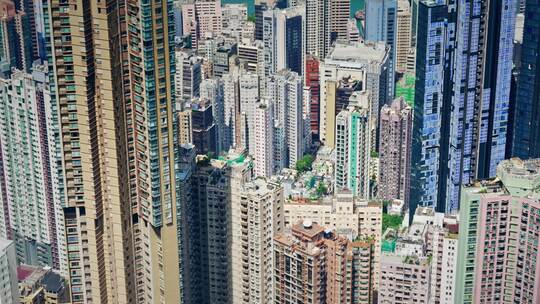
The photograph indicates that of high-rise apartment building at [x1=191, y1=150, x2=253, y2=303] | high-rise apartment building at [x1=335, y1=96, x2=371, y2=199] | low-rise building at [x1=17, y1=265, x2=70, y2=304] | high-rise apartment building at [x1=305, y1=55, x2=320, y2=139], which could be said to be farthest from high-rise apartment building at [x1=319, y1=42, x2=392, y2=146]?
low-rise building at [x1=17, y1=265, x2=70, y2=304]

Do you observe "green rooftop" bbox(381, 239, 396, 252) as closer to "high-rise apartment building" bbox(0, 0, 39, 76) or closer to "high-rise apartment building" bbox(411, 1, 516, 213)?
"high-rise apartment building" bbox(411, 1, 516, 213)

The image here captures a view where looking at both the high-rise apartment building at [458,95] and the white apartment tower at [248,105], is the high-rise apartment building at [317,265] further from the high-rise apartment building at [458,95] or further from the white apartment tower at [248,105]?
the white apartment tower at [248,105]

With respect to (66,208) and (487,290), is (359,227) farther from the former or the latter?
(66,208)

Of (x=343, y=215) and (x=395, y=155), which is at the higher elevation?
(x=395, y=155)

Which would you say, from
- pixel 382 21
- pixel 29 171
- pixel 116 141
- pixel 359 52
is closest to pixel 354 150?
pixel 29 171

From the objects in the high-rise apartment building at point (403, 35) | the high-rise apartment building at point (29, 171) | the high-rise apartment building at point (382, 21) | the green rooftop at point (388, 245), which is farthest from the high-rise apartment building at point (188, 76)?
the green rooftop at point (388, 245)

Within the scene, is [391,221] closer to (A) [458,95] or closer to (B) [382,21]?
(A) [458,95]

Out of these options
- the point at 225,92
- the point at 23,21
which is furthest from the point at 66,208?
the point at 23,21
